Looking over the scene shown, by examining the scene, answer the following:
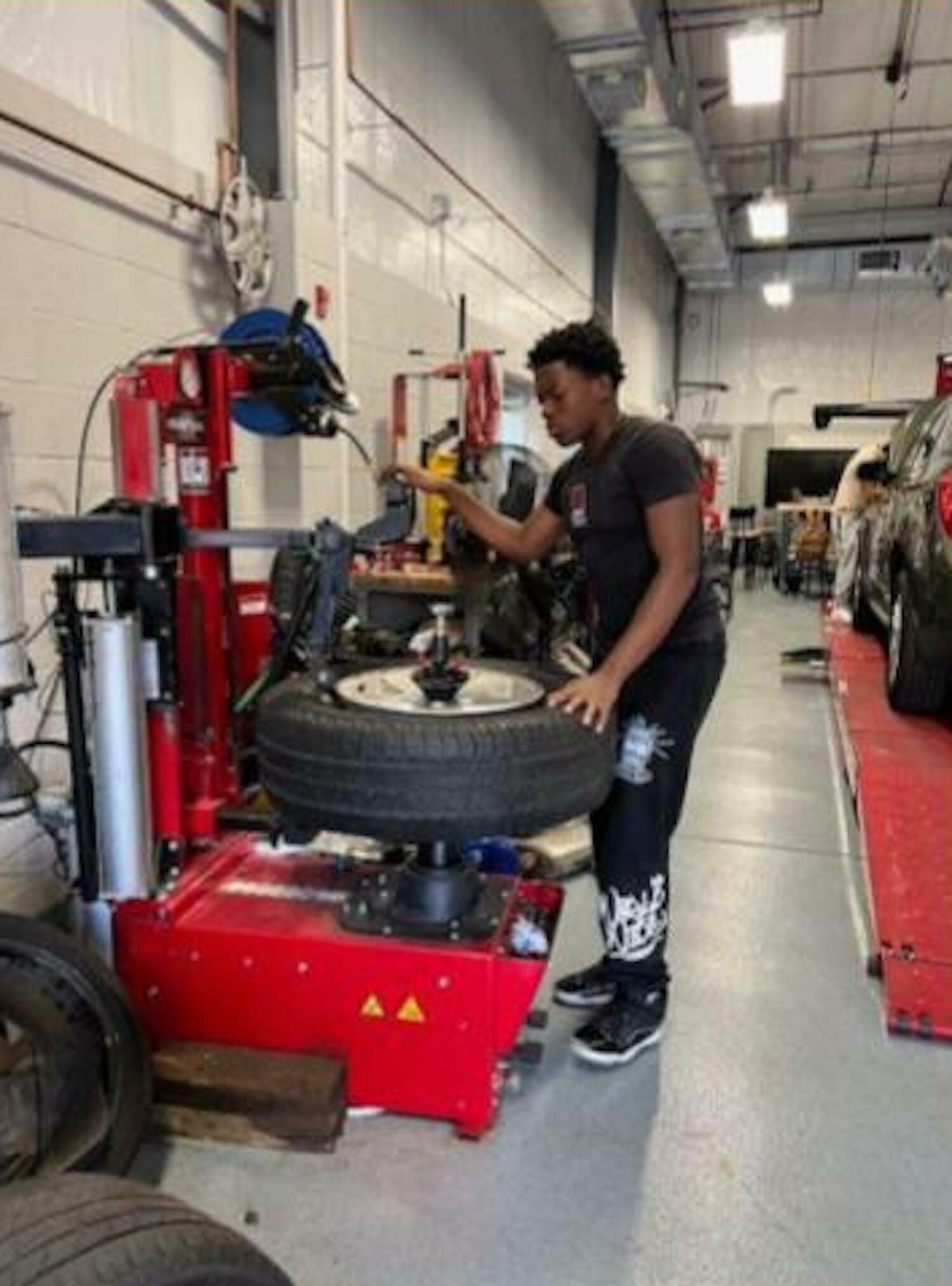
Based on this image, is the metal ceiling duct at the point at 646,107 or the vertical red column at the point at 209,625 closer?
the vertical red column at the point at 209,625

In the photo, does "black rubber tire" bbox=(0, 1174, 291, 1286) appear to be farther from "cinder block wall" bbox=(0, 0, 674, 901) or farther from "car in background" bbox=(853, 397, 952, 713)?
"car in background" bbox=(853, 397, 952, 713)

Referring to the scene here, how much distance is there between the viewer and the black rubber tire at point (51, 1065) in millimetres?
1584

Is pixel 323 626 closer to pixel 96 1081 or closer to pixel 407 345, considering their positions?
pixel 96 1081

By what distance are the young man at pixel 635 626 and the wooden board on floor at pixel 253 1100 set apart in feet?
2.02

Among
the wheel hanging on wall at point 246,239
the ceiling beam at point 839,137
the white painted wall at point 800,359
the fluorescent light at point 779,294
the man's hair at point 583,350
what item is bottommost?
the man's hair at point 583,350

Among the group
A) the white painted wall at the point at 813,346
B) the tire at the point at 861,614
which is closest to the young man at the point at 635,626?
the tire at the point at 861,614

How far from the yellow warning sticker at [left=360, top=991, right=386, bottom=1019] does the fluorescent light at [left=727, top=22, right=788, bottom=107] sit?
622 cm

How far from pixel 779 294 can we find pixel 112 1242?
14.8 m

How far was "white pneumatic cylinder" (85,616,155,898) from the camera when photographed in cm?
170

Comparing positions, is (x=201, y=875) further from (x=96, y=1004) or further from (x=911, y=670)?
(x=911, y=670)

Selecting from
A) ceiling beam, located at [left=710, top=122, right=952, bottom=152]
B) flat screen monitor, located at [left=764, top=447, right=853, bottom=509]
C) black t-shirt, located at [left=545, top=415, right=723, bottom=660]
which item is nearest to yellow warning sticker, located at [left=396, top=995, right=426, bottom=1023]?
black t-shirt, located at [left=545, top=415, right=723, bottom=660]

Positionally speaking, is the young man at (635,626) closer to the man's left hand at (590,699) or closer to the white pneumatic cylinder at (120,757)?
the man's left hand at (590,699)

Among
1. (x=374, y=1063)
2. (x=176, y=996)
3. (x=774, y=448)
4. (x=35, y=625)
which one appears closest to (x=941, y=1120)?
(x=374, y=1063)

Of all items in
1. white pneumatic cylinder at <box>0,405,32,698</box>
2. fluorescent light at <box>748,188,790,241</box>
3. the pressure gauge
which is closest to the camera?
white pneumatic cylinder at <box>0,405,32,698</box>
